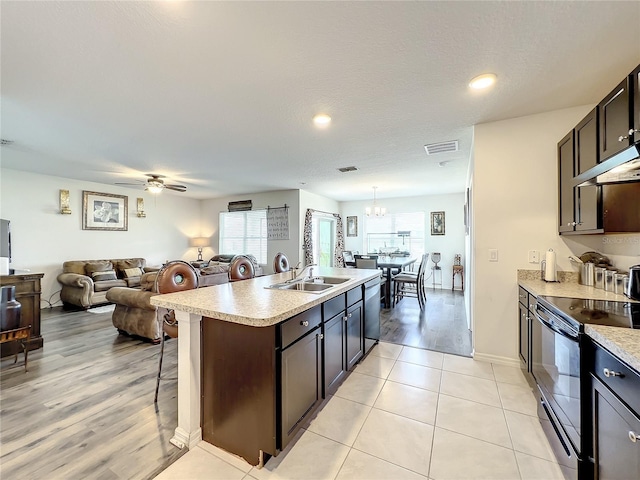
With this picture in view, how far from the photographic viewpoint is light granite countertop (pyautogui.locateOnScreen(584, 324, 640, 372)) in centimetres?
98

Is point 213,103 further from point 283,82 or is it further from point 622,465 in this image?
point 622,465

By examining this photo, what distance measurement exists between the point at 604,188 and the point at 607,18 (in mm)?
1111

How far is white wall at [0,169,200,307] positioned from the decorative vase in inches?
116

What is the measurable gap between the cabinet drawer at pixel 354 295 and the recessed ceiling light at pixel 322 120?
174 cm

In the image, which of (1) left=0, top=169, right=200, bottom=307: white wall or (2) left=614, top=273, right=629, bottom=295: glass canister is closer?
(2) left=614, top=273, right=629, bottom=295: glass canister

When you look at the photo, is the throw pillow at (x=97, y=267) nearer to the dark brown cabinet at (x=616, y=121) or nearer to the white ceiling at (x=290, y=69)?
the white ceiling at (x=290, y=69)

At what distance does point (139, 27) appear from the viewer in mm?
1553

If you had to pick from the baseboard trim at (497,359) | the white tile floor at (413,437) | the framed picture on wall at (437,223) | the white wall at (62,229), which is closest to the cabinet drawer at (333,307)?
the white tile floor at (413,437)

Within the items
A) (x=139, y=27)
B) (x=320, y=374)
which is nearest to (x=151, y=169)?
(x=139, y=27)

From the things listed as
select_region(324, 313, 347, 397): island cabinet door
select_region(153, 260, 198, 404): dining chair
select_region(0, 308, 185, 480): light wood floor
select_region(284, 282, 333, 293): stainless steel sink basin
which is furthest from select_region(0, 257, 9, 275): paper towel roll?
select_region(324, 313, 347, 397): island cabinet door

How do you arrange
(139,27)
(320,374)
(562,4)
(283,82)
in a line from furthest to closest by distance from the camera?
(283,82) < (320,374) < (139,27) < (562,4)

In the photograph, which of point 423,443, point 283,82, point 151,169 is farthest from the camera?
point 151,169

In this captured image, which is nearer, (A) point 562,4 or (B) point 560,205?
(A) point 562,4

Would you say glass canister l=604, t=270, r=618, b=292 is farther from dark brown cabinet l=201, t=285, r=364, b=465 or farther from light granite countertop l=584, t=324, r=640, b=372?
dark brown cabinet l=201, t=285, r=364, b=465
